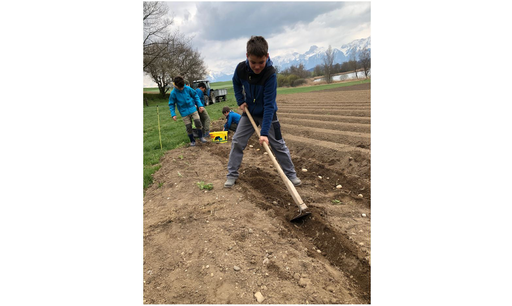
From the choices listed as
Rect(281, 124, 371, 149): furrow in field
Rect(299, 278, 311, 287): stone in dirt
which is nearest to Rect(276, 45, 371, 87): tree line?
Rect(281, 124, 371, 149): furrow in field

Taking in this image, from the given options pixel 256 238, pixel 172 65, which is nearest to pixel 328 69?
pixel 172 65

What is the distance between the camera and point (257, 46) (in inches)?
119

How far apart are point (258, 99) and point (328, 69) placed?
63.4 meters

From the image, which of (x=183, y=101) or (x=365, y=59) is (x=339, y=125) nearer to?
(x=183, y=101)

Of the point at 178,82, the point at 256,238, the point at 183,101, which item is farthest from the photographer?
the point at 183,101

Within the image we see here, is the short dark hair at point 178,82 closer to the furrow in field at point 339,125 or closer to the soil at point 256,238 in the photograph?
the soil at point 256,238

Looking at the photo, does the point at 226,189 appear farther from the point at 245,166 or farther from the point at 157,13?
the point at 157,13

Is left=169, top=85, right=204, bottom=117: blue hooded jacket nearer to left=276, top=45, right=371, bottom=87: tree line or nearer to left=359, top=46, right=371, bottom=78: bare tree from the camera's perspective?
left=276, top=45, right=371, bottom=87: tree line

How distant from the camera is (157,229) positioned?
Result: 2.99 meters

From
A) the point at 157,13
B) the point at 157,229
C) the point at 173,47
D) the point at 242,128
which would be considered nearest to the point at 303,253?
the point at 157,229

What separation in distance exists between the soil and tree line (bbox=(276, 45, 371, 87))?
5698cm

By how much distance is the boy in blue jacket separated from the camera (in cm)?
313

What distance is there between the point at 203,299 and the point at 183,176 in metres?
2.80

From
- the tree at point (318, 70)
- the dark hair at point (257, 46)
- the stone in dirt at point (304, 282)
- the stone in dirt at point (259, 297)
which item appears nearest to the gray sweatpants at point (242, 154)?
the dark hair at point (257, 46)
